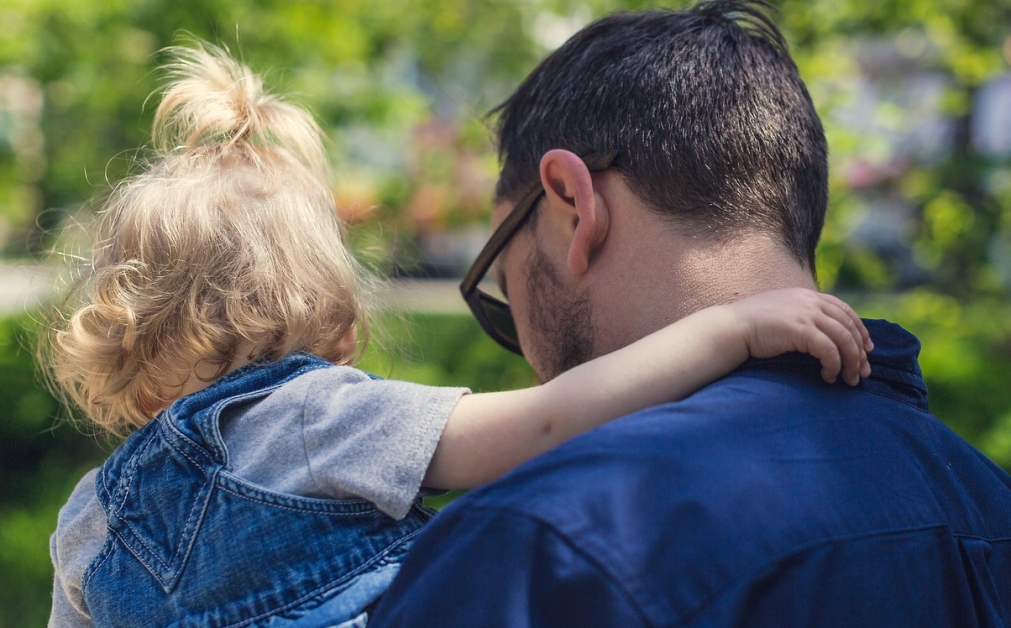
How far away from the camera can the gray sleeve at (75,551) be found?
165 cm

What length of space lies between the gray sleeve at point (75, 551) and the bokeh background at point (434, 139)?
9.11 ft

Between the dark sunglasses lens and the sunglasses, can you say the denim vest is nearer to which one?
the sunglasses

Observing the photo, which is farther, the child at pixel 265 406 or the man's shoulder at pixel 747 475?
the child at pixel 265 406

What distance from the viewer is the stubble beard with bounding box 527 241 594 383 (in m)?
1.80

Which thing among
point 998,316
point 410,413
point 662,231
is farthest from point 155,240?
point 998,316

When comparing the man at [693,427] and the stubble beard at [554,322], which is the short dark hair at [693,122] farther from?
the stubble beard at [554,322]

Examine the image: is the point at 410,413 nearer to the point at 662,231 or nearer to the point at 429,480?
the point at 429,480

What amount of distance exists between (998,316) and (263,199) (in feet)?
19.2

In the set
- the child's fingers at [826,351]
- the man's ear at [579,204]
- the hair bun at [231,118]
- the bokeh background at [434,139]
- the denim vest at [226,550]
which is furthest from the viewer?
the bokeh background at [434,139]

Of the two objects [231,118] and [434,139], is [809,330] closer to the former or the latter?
[231,118]

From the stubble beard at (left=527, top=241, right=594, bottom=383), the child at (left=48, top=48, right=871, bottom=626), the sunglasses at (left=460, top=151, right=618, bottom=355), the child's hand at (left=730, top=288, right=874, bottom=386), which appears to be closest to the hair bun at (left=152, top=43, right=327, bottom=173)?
the child at (left=48, top=48, right=871, bottom=626)

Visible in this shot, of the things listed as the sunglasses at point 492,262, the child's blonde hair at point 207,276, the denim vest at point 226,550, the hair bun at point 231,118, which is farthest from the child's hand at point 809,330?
the hair bun at point 231,118

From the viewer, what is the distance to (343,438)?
1.47 meters

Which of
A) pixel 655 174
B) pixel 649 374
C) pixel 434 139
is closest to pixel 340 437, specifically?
pixel 649 374
